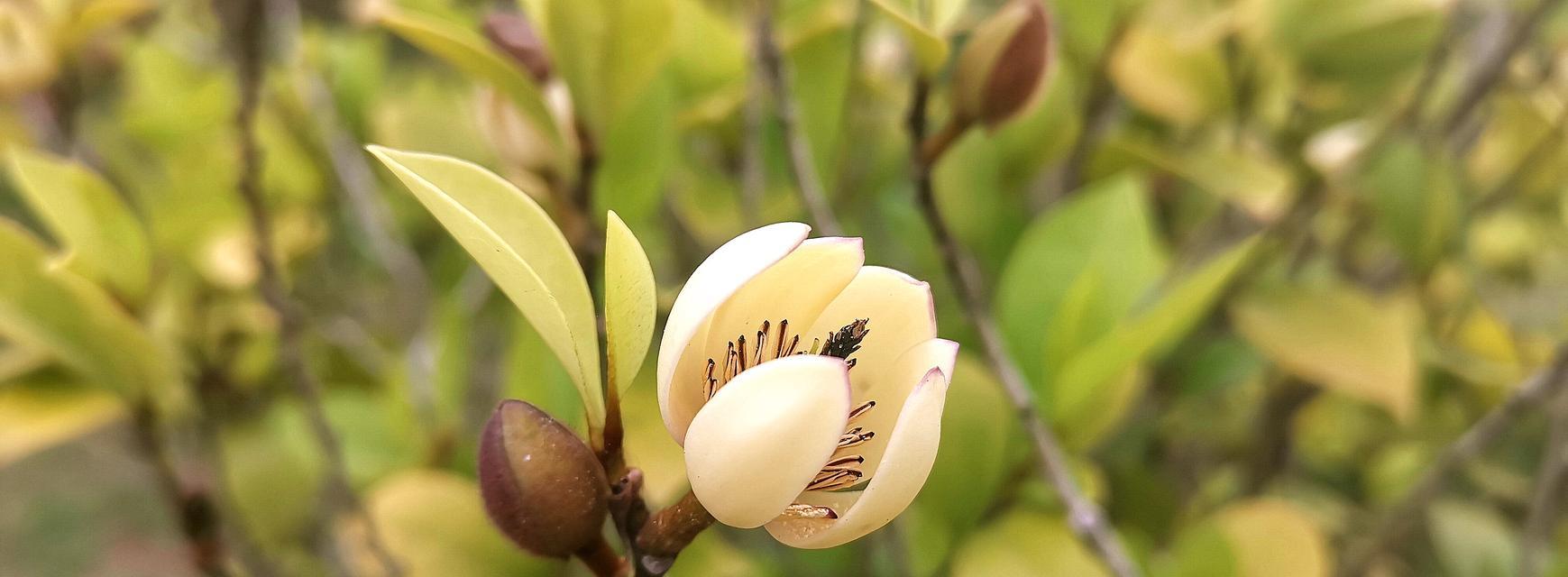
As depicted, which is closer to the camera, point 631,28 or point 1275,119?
point 631,28

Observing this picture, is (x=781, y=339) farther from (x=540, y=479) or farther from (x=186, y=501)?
(x=186, y=501)

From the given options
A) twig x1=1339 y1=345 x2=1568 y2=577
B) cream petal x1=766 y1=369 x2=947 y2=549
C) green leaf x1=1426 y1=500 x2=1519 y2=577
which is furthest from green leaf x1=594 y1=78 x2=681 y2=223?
green leaf x1=1426 y1=500 x2=1519 y2=577

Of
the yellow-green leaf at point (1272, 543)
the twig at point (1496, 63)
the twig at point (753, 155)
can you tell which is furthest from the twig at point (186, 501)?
the twig at point (1496, 63)

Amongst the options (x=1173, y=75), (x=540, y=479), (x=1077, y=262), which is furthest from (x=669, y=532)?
(x=1173, y=75)

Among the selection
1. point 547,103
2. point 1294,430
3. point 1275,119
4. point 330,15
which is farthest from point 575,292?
point 330,15

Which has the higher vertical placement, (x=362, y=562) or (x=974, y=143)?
(x=974, y=143)

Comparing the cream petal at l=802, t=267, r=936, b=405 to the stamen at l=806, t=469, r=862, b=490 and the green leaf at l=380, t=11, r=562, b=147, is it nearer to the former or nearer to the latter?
the stamen at l=806, t=469, r=862, b=490

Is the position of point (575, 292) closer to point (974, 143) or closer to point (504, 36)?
point (504, 36)
